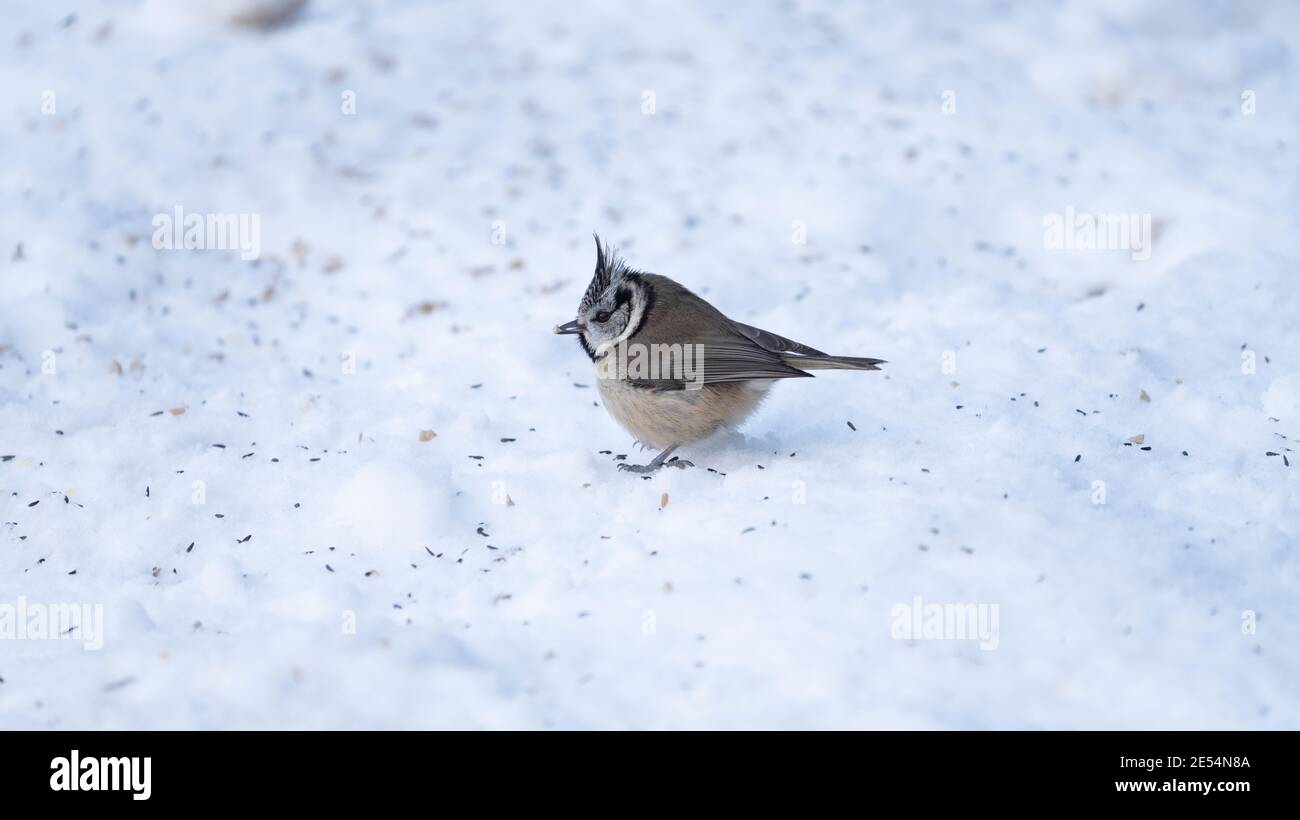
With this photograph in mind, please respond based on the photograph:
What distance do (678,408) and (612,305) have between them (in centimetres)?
48

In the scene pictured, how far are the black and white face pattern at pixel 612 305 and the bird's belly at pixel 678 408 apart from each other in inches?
7.0

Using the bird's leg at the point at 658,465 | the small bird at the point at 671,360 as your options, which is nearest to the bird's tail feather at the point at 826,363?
the small bird at the point at 671,360

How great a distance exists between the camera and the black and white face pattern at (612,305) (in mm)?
4336

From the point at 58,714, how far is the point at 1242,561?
137 inches

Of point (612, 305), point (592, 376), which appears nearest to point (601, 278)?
point (612, 305)

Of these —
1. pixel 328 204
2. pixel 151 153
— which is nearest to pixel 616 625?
pixel 328 204

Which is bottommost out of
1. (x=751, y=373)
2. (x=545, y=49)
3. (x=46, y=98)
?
(x=751, y=373)

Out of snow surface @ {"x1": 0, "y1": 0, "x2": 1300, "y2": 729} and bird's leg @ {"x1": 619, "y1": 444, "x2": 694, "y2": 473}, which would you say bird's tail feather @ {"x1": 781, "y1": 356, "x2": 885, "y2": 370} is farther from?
bird's leg @ {"x1": 619, "y1": 444, "x2": 694, "y2": 473}

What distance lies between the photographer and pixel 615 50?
8094 millimetres

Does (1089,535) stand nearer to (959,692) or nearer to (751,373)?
(959,692)

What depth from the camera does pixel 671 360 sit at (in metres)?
4.20

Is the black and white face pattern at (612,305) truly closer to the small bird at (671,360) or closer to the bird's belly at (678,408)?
the small bird at (671,360)

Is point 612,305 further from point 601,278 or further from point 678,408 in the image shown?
point 678,408
